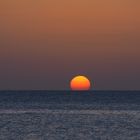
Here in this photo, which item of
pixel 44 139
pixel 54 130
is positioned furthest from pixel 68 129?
pixel 44 139

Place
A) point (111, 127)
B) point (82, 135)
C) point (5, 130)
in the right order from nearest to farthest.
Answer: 1. point (82, 135)
2. point (5, 130)
3. point (111, 127)

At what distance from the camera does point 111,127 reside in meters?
51.4

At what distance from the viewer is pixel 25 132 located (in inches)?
1820

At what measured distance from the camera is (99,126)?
53000 millimetres

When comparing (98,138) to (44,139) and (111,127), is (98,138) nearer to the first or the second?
(44,139)

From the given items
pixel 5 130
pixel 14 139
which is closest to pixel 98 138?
pixel 14 139

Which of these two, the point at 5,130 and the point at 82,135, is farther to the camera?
the point at 5,130

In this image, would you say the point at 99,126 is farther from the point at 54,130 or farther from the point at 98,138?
the point at 98,138

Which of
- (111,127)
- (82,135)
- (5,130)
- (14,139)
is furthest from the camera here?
(111,127)

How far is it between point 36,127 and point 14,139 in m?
9.63

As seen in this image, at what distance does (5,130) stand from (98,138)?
329 inches

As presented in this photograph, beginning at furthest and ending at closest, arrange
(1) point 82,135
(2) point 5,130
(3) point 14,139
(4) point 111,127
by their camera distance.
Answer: (4) point 111,127, (2) point 5,130, (1) point 82,135, (3) point 14,139

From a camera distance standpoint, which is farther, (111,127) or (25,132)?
(111,127)

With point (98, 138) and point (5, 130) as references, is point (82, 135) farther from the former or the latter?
point (5, 130)
